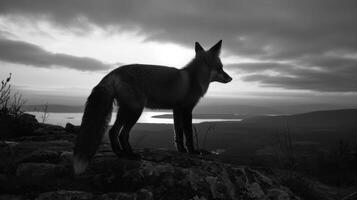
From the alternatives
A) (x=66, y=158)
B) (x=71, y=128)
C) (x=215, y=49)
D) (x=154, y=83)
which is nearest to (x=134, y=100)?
(x=154, y=83)

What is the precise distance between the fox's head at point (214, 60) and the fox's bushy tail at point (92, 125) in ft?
11.2

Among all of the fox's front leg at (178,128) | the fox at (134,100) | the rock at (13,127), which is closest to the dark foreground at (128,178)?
the fox at (134,100)

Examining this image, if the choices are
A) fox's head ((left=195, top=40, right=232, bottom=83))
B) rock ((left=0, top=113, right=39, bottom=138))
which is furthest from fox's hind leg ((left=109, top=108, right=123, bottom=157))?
rock ((left=0, top=113, right=39, bottom=138))

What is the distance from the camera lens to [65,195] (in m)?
4.51

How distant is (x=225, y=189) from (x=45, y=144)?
4.72 meters

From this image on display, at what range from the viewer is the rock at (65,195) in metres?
4.43

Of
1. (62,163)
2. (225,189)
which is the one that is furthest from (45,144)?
(225,189)

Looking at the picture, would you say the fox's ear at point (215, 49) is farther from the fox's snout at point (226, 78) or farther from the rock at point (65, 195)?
the rock at point (65, 195)

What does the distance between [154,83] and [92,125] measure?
170 cm

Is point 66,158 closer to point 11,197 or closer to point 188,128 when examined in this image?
point 11,197

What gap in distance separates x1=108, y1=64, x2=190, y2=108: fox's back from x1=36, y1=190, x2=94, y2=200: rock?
2.30m

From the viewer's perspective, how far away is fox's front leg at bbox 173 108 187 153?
7734 mm

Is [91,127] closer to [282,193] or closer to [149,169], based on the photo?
[149,169]

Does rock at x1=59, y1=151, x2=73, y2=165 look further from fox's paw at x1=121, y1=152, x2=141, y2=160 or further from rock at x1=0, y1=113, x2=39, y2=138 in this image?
rock at x1=0, y1=113, x2=39, y2=138
